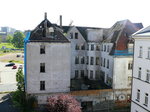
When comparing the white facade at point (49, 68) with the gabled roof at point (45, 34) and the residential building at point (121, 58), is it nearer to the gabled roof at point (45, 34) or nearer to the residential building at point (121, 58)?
the gabled roof at point (45, 34)

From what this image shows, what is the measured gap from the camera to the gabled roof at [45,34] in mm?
27922

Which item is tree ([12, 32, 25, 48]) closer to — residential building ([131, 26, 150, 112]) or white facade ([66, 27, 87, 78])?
white facade ([66, 27, 87, 78])

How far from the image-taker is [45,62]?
92.6ft

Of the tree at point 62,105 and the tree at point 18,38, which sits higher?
the tree at point 18,38

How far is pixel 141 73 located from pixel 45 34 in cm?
1574

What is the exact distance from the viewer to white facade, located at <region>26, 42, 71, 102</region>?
27.6 meters

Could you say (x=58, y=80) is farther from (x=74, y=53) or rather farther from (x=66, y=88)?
(x=74, y=53)

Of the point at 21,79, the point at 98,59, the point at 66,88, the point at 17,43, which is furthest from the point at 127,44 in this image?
the point at 17,43

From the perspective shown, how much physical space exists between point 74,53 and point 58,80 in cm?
1119

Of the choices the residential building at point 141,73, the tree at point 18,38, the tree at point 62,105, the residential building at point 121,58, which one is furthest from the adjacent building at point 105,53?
the tree at point 18,38

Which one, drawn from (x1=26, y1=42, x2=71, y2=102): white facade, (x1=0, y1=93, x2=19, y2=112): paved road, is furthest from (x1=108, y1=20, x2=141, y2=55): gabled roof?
(x1=0, y1=93, x2=19, y2=112): paved road

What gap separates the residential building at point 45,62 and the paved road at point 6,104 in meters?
4.18

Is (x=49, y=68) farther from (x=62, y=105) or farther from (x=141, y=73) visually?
(x=141, y=73)

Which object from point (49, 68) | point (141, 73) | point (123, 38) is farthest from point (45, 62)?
point (123, 38)
